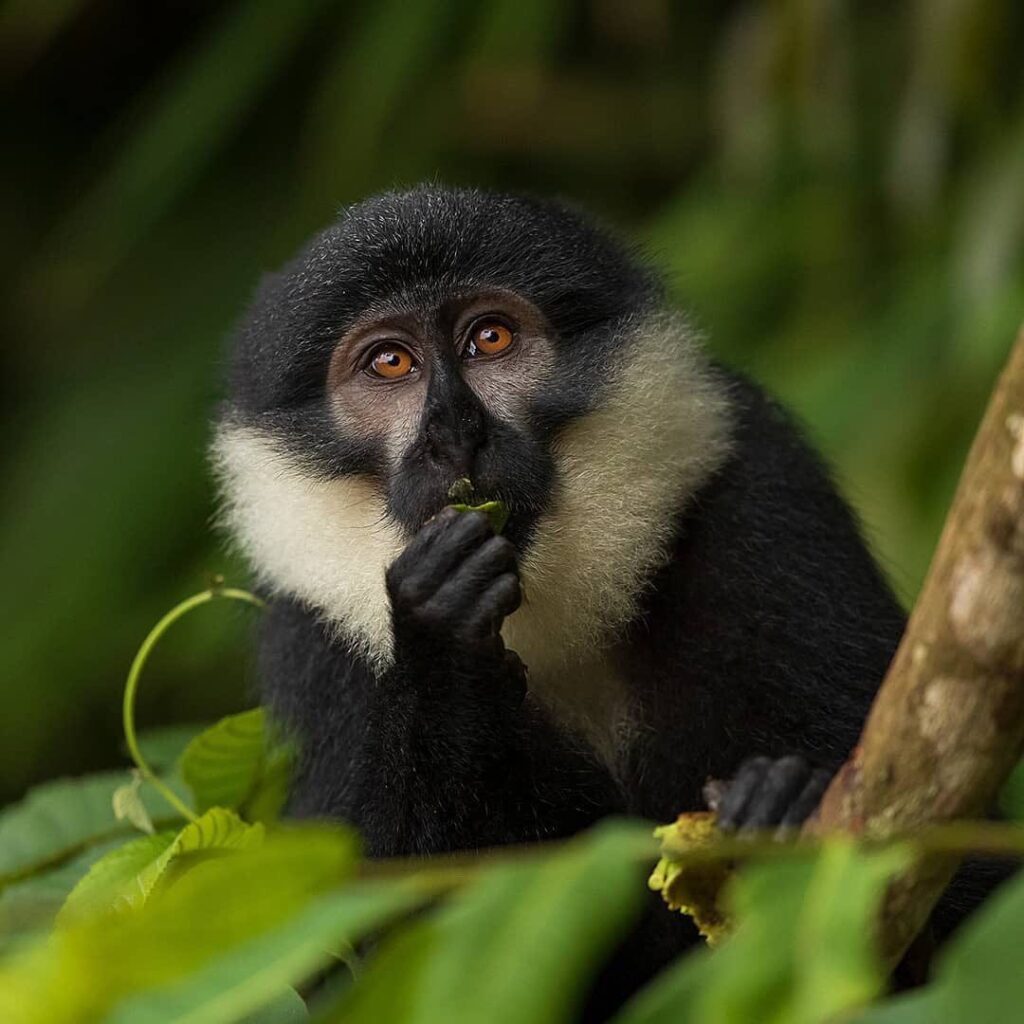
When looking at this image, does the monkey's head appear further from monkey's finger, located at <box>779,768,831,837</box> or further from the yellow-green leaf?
monkey's finger, located at <box>779,768,831,837</box>

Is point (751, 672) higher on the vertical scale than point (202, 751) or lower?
lower

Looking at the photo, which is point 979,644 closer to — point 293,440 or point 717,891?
point 717,891

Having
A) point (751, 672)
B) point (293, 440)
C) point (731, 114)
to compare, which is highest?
point (731, 114)

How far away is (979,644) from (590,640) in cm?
169

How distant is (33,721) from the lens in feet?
21.1

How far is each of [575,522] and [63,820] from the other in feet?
3.23

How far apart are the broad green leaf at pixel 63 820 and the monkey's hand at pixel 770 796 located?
109cm

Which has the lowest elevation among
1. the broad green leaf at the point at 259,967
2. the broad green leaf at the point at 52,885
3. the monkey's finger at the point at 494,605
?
the broad green leaf at the point at 52,885

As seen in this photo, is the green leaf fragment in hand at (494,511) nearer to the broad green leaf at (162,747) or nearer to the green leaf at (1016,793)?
the broad green leaf at (162,747)

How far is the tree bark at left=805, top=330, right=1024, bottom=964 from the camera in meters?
1.30

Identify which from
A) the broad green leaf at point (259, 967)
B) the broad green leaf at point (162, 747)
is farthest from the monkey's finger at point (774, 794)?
the broad green leaf at point (162, 747)

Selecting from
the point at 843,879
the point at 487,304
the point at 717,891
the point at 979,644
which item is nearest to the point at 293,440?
the point at 487,304

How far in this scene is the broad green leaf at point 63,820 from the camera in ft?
8.88

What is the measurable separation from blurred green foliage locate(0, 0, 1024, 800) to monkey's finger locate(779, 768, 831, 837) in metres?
2.53
